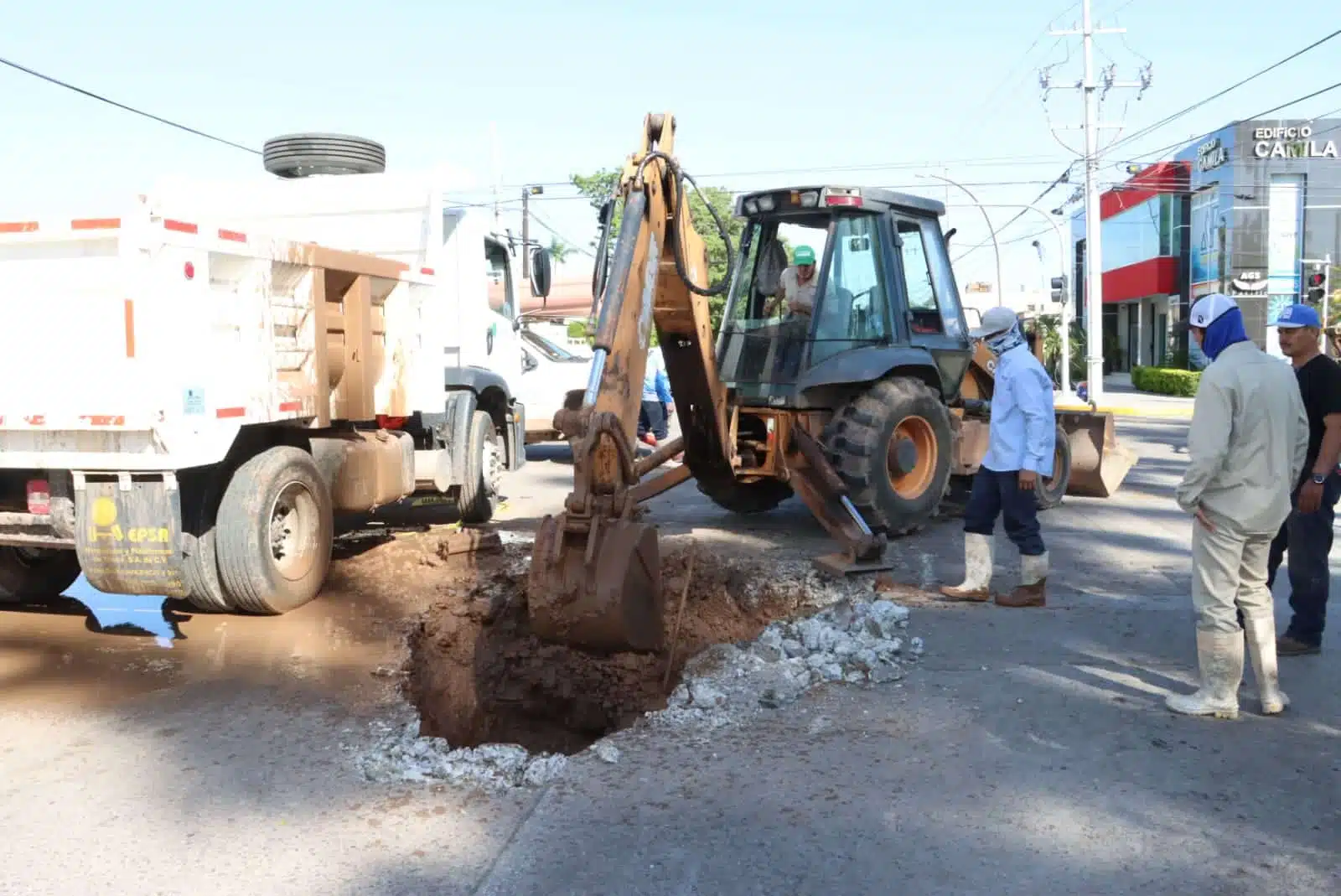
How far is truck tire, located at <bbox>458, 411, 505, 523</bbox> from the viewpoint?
33.4 ft

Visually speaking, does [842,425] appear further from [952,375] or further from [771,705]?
[771,705]

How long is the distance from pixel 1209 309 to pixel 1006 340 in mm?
1919

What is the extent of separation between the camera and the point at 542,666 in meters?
7.11

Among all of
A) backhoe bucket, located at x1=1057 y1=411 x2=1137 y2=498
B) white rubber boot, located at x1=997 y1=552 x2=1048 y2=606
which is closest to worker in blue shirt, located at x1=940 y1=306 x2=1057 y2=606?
white rubber boot, located at x1=997 y1=552 x2=1048 y2=606

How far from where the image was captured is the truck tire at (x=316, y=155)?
10.1m

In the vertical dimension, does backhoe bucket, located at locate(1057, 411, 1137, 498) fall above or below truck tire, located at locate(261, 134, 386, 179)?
below

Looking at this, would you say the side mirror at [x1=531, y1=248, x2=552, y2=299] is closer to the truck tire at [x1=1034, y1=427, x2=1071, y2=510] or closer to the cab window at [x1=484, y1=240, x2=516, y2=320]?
the cab window at [x1=484, y1=240, x2=516, y2=320]

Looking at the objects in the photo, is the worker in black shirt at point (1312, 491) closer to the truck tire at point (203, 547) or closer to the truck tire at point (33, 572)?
the truck tire at point (203, 547)

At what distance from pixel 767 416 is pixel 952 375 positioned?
6.76 feet

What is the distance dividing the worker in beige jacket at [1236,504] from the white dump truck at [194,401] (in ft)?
16.1

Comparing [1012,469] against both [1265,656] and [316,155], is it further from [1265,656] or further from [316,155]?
[316,155]

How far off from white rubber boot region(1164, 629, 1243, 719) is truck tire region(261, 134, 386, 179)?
25.6 ft

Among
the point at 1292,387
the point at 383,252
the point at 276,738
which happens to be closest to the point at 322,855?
the point at 276,738

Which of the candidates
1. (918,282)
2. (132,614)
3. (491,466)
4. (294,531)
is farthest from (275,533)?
(918,282)
